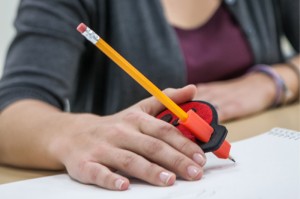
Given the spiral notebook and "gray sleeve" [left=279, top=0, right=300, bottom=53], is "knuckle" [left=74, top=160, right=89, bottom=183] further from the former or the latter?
"gray sleeve" [left=279, top=0, right=300, bottom=53]

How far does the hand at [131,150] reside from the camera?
0.42 meters

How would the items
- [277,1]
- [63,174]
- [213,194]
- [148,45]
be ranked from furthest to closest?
[277,1]
[148,45]
[63,174]
[213,194]

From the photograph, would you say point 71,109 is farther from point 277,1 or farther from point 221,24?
point 277,1

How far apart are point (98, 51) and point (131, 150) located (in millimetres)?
388

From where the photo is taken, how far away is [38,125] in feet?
1.81

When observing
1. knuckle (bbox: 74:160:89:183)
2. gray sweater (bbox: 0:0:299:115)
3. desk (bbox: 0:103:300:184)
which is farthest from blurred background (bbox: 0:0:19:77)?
knuckle (bbox: 74:160:89:183)

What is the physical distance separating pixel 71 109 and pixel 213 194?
0.49 m

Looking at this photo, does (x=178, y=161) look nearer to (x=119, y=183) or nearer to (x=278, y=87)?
(x=119, y=183)

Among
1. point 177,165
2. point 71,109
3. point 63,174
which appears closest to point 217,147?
point 177,165

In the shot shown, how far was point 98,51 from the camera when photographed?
81 cm

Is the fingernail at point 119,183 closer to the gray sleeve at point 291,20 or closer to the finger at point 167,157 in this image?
the finger at point 167,157

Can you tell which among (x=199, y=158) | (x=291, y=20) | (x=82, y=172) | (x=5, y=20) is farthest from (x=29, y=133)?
(x=5, y=20)

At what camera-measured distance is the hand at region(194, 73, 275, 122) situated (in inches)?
28.8

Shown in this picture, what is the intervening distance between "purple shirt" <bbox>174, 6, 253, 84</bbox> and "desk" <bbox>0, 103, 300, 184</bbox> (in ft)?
0.46
